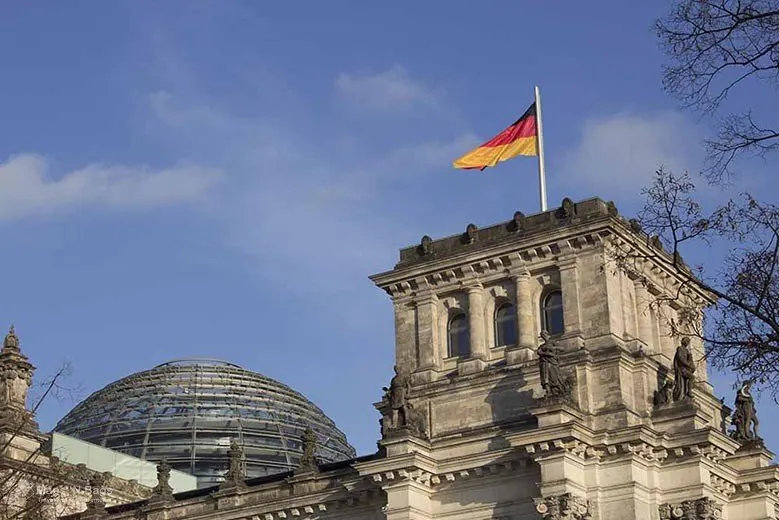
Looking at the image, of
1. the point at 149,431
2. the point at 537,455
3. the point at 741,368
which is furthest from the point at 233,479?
the point at 741,368

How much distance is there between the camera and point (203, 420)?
7750 cm

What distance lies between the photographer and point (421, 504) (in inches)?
1916

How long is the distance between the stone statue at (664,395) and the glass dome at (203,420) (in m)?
30.6

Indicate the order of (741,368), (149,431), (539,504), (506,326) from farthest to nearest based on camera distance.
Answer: (149,431), (506,326), (539,504), (741,368)

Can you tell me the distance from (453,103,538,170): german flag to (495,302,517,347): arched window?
599cm

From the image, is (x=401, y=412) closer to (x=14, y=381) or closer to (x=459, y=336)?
(x=459, y=336)

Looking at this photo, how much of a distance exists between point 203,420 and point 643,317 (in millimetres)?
33662

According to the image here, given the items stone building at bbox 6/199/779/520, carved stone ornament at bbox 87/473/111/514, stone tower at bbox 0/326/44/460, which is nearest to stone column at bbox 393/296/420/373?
stone building at bbox 6/199/779/520

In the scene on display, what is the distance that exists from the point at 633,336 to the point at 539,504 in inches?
337

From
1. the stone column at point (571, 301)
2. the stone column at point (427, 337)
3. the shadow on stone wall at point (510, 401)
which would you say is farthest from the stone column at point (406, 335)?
the stone column at point (571, 301)

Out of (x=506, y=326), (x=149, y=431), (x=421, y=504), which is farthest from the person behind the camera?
(x=149, y=431)

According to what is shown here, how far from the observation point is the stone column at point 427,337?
173 ft

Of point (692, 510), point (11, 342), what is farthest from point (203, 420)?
point (692, 510)

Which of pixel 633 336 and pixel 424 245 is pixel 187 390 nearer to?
pixel 424 245
